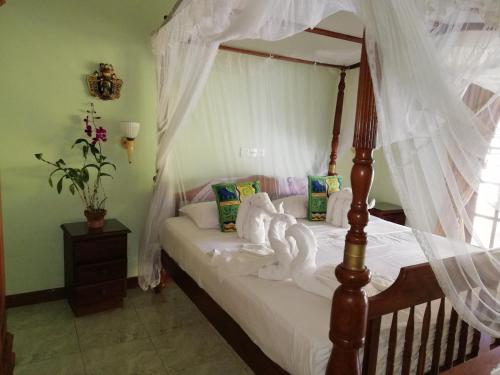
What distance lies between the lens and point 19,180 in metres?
2.66

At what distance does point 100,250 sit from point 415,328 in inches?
85.2

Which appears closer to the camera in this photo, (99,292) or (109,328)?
(109,328)

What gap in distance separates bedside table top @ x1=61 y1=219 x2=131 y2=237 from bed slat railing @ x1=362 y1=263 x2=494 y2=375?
2.00 m

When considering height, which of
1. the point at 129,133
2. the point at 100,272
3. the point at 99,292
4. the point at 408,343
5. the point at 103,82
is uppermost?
the point at 103,82

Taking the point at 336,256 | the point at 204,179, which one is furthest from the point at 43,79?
the point at 336,256

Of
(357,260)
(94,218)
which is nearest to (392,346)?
(357,260)

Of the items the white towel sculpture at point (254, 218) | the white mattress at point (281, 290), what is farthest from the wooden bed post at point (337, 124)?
the white towel sculpture at point (254, 218)

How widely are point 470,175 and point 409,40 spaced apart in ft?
1.43

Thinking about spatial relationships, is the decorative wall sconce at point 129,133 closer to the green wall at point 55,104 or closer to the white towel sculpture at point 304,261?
the green wall at point 55,104

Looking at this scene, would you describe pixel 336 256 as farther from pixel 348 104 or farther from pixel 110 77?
pixel 110 77

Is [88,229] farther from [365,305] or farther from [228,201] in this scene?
[365,305]

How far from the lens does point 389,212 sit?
3.74 metres

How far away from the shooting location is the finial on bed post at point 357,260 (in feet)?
3.83

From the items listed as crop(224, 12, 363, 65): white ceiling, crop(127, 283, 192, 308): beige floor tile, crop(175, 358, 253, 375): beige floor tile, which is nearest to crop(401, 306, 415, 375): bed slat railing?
crop(175, 358, 253, 375): beige floor tile
